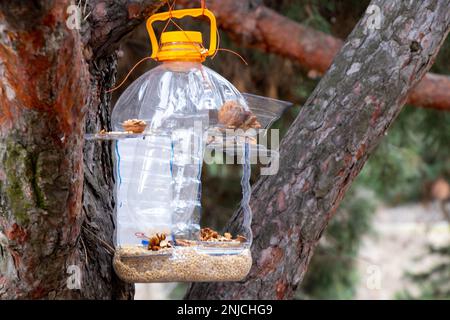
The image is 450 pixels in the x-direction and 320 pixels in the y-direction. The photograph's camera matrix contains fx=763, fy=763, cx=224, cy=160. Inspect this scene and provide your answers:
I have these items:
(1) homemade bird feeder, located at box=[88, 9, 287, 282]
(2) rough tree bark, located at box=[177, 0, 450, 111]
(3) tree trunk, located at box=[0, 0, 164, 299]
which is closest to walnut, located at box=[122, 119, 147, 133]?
(1) homemade bird feeder, located at box=[88, 9, 287, 282]

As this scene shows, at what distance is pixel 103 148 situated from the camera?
196 centimetres

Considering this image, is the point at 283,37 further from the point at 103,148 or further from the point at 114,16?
the point at 114,16

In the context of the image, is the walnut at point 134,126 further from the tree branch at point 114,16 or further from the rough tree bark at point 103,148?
the tree branch at point 114,16

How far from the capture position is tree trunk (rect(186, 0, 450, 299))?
1952 mm

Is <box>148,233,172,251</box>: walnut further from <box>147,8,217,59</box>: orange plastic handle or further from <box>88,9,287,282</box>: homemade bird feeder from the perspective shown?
A: <box>147,8,217,59</box>: orange plastic handle

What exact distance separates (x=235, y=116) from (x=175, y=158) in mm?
164

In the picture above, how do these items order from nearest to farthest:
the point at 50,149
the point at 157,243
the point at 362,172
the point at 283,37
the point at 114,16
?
1. the point at 50,149
2. the point at 157,243
3. the point at 114,16
4. the point at 283,37
5. the point at 362,172

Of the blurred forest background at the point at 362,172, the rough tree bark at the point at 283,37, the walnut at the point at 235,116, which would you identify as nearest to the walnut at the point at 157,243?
the walnut at the point at 235,116

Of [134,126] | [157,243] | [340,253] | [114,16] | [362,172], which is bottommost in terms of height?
[340,253]

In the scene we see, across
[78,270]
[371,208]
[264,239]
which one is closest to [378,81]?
[264,239]

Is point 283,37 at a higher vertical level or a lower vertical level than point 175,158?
higher

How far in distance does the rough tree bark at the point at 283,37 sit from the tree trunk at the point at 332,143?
1098mm

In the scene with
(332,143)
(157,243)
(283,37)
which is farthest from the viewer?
(283,37)

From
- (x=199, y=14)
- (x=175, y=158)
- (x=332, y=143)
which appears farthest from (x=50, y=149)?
(x=332, y=143)
